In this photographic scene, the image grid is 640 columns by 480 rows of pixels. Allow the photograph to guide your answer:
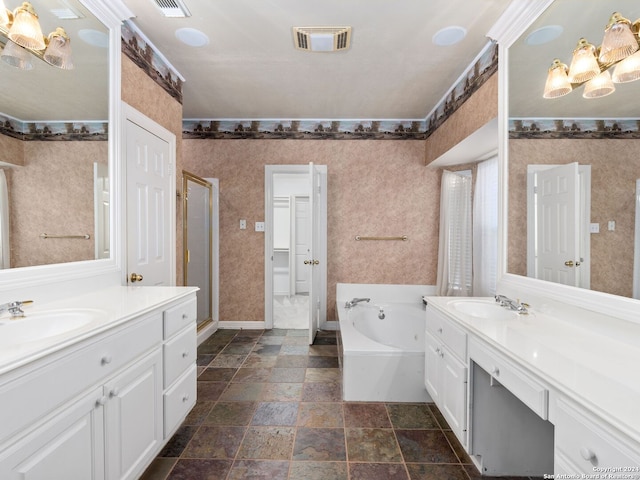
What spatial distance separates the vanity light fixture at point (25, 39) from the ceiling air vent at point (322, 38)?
1.27 m

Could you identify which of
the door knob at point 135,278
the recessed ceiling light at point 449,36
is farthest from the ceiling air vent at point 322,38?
the door knob at point 135,278

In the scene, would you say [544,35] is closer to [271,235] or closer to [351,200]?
[351,200]

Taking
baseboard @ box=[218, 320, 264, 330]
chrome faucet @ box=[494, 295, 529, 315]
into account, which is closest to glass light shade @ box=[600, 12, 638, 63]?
chrome faucet @ box=[494, 295, 529, 315]

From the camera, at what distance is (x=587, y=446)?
0.76 m

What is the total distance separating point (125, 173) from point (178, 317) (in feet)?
3.14

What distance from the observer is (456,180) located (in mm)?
3301

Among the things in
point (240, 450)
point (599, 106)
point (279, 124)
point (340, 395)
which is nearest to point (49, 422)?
point (240, 450)

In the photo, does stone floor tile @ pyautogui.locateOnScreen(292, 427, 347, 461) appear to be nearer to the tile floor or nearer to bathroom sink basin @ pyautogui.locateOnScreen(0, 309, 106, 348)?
the tile floor

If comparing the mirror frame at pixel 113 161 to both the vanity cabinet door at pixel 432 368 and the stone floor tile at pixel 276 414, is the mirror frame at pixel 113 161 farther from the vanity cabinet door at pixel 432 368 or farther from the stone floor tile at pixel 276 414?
the vanity cabinet door at pixel 432 368

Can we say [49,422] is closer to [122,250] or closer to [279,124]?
[122,250]

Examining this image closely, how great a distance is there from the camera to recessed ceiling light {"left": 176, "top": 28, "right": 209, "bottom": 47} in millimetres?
1978

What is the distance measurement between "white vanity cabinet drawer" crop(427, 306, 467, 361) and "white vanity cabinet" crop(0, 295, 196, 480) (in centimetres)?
143

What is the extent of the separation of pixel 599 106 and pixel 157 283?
2639 millimetres

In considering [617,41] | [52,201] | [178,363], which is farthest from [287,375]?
[617,41]
